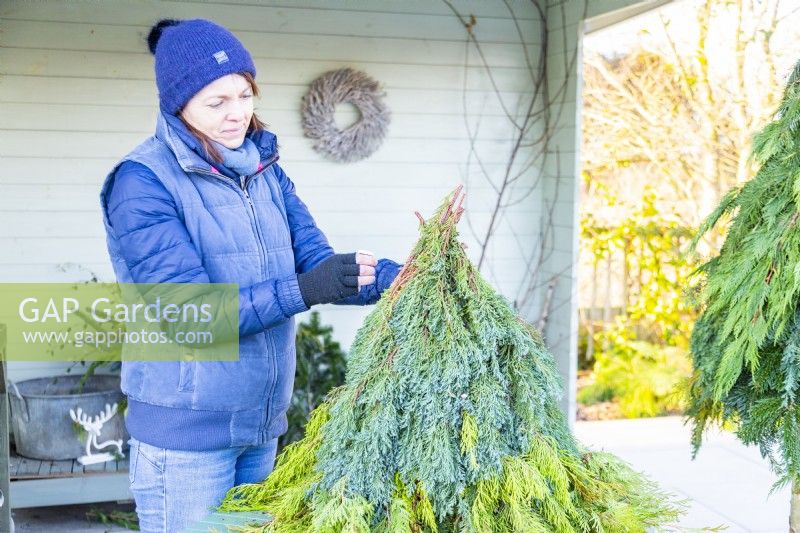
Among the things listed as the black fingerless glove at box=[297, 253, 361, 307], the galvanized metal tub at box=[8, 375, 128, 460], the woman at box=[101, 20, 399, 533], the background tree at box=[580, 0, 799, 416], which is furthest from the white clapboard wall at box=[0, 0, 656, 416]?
the black fingerless glove at box=[297, 253, 361, 307]

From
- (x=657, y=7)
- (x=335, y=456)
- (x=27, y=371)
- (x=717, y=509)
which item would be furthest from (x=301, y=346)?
(x=335, y=456)

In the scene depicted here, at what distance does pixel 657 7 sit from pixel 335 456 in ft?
9.81

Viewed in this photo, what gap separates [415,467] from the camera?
136 centimetres

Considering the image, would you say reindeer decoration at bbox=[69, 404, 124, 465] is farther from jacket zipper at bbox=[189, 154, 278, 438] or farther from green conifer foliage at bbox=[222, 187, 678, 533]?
green conifer foliage at bbox=[222, 187, 678, 533]

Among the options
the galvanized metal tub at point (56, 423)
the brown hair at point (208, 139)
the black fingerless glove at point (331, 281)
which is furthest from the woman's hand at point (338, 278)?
the galvanized metal tub at point (56, 423)

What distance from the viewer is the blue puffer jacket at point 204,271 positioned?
1.61 meters

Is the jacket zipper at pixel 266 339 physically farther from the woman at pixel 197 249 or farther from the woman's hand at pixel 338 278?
the woman's hand at pixel 338 278

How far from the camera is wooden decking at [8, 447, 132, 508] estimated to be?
11.2 ft

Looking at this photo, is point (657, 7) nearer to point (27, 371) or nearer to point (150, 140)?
point (150, 140)

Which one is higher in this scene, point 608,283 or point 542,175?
point 542,175

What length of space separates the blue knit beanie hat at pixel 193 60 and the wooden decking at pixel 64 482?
218 cm

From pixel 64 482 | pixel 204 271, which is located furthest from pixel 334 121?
pixel 204 271

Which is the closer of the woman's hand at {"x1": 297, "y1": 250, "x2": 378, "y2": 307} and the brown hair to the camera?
the woman's hand at {"x1": 297, "y1": 250, "x2": 378, "y2": 307}

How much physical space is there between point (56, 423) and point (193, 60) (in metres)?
2.29
